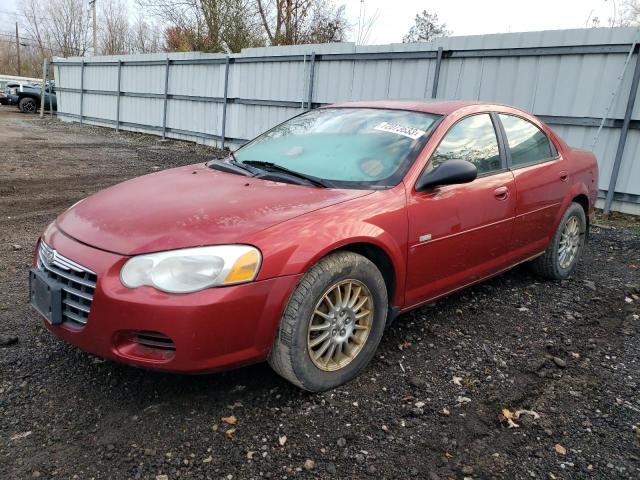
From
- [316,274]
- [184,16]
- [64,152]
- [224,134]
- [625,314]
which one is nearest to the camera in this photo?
[316,274]

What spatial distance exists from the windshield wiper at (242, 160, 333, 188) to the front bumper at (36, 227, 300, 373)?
78 cm

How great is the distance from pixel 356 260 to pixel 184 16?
23427 mm

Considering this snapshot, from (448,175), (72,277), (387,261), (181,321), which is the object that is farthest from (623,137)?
(72,277)

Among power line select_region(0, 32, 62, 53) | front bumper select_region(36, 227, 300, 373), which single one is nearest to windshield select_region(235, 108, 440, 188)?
front bumper select_region(36, 227, 300, 373)

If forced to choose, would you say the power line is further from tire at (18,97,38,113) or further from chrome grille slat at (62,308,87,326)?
chrome grille slat at (62,308,87,326)

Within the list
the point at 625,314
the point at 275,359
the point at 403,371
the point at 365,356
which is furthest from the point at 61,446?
the point at 625,314

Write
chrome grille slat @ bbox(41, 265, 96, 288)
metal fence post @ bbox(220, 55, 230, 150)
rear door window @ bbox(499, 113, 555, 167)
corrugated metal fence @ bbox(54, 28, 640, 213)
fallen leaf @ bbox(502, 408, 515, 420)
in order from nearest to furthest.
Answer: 1. chrome grille slat @ bbox(41, 265, 96, 288)
2. fallen leaf @ bbox(502, 408, 515, 420)
3. rear door window @ bbox(499, 113, 555, 167)
4. corrugated metal fence @ bbox(54, 28, 640, 213)
5. metal fence post @ bbox(220, 55, 230, 150)

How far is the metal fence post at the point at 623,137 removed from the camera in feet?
22.5

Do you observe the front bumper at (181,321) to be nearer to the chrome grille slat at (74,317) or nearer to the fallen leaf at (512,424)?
the chrome grille slat at (74,317)

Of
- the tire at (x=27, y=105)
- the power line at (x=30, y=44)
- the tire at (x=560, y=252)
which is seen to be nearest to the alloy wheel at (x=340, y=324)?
the tire at (x=560, y=252)

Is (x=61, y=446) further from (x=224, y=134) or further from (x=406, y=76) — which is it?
(x=224, y=134)

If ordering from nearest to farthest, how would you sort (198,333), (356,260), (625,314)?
(198,333)
(356,260)
(625,314)

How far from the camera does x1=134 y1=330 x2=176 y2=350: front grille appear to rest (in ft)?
7.49

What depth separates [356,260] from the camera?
8.91 ft
